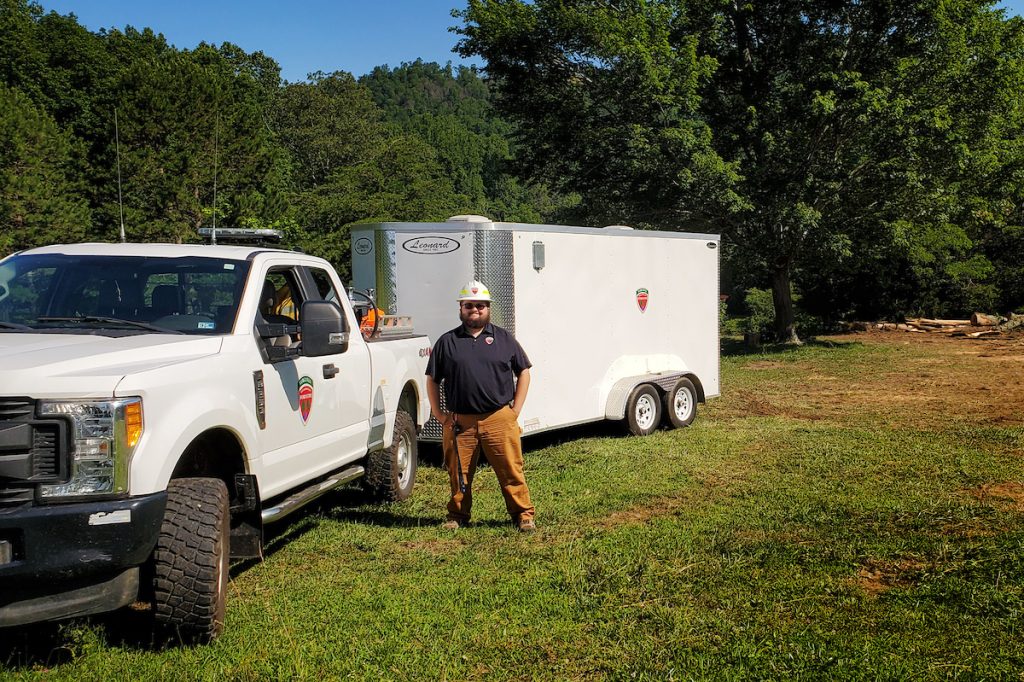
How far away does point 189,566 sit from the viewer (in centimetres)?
456

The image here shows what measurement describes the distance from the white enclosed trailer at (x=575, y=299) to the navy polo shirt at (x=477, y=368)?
2904 millimetres

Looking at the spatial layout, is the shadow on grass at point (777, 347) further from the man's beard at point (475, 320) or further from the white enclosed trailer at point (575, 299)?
the man's beard at point (475, 320)

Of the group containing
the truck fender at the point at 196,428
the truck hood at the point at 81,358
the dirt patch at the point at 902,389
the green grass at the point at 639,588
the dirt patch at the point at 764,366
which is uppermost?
the truck hood at the point at 81,358

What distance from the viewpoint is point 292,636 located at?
4.95 meters

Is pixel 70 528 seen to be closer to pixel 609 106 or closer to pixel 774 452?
pixel 774 452

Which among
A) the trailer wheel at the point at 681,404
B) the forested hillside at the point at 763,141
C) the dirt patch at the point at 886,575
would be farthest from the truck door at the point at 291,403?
the forested hillside at the point at 763,141

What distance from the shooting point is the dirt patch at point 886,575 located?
5621mm

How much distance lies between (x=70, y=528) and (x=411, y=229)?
6.41 m

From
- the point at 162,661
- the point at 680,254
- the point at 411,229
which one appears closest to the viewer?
the point at 162,661

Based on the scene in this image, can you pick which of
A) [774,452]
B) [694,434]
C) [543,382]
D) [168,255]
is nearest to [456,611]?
[168,255]

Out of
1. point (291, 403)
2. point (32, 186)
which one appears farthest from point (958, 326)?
point (32, 186)

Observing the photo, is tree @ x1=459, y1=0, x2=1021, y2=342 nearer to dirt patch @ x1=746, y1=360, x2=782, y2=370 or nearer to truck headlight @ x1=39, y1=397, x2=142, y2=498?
dirt patch @ x1=746, y1=360, x2=782, y2=370

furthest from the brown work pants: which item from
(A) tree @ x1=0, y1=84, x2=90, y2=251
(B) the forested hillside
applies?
(A) tree @ x1=0, y1=84, x2=90, y2=251

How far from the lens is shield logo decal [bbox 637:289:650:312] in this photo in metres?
11.8
